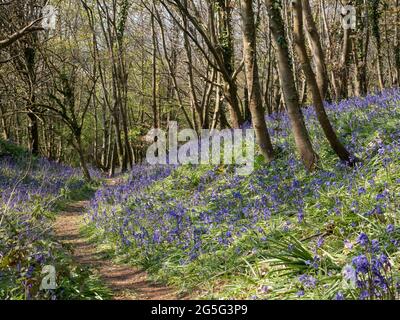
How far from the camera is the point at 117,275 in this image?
6438 millimetres

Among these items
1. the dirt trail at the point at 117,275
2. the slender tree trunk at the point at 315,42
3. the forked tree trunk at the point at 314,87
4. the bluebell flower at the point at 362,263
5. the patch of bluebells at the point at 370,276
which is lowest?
the dirt trail at the point at 117,275

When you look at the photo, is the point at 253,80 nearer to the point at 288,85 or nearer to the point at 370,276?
the point at 288,85

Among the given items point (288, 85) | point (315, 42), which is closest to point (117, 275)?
point (288, 85)

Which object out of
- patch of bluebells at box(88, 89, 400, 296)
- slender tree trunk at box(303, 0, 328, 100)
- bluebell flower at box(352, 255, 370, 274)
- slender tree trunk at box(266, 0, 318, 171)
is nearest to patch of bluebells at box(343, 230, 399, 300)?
bluebell flower at box(352, 255, 370, 274)

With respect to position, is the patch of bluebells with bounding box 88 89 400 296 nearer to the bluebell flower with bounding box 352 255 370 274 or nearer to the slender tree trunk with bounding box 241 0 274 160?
the bluebell flower with bounding box 352 255 370 274

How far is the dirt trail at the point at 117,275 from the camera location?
5477 mm

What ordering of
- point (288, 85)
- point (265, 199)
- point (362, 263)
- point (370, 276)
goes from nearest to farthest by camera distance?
point (362, 263) → point (370, 276) → point (265, 199) → point (288, 85)

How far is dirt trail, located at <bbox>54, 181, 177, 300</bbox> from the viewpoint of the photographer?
5.48 m

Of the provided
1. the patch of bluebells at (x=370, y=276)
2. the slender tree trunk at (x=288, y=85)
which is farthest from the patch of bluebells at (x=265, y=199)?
the slender tree trunk at (x=288, y=85)

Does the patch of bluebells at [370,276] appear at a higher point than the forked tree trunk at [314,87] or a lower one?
lower

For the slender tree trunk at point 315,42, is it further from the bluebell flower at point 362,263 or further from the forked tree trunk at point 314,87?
the bluebell flower at point 362,263
